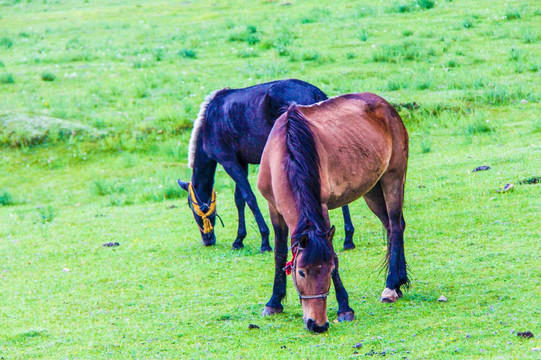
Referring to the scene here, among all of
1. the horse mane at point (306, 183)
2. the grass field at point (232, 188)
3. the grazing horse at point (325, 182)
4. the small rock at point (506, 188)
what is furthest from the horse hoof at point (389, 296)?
the small rock at point (506, 188)

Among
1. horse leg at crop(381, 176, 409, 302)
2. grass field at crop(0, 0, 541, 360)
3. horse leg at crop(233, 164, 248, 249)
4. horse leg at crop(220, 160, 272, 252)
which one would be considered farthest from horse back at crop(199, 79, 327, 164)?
horse leg at crop(381, 176, 409, 302)

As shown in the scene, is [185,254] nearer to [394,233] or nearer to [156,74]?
[394,233]

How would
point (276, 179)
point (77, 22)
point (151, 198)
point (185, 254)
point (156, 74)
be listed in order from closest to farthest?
point (276, 179), point (185, 254), point (151, 198), point (156, 74), point (77, 22)

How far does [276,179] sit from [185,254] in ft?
11.5

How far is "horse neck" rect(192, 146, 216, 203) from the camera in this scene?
9203mm

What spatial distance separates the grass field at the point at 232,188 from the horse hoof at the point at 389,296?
107mm

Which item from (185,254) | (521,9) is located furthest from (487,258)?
(521,9)

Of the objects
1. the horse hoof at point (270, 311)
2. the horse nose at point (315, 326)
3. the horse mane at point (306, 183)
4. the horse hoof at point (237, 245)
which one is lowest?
the horse hoof at point (237, 245)

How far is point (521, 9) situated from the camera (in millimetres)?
19406

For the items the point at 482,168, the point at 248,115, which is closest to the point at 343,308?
the point at 248,115

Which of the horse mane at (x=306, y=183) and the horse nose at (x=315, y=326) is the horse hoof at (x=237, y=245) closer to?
the horse mane at (x=306, y=183)

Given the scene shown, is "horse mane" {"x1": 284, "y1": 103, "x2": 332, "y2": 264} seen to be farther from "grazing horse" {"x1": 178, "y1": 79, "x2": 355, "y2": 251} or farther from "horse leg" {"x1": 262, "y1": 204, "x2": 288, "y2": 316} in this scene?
"grazing horse" {"x1": 178, "y1": 79, "x2": 355, "y2": 251}

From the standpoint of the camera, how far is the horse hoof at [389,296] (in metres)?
6.10

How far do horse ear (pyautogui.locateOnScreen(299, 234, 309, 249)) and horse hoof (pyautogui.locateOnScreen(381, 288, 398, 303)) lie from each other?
1574mm
